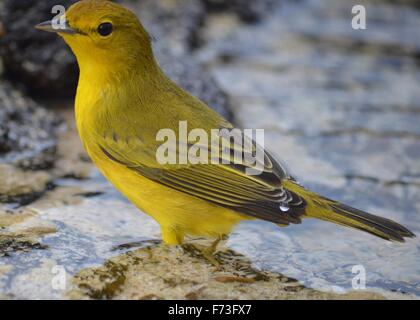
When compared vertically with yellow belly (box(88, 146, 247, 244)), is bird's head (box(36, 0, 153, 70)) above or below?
above

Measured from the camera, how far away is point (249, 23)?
371 inches

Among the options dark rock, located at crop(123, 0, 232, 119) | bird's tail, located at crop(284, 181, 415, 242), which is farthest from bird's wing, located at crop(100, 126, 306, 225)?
dark rock, located at crop(123, 0, 232, 119)

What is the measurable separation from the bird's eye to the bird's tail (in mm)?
1328

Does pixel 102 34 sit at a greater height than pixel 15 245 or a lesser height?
greater

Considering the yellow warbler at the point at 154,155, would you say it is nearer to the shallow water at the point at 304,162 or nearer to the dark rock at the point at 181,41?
the shallow water at the point at 304,162

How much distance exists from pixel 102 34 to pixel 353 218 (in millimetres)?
1648

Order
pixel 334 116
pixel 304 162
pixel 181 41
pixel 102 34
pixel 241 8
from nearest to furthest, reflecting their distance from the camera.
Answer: pixel 102 34 < pixel 304 162 < pixel 334 116 < pixel 181 41 < pixel 241 8

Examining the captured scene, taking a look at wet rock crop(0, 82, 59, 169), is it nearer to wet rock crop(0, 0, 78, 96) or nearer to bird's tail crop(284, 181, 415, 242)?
wet rock crop(0, 0, 78, 96)

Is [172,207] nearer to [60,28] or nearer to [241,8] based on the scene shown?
[60,28]

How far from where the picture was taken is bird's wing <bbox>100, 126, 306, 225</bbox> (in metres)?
4.11

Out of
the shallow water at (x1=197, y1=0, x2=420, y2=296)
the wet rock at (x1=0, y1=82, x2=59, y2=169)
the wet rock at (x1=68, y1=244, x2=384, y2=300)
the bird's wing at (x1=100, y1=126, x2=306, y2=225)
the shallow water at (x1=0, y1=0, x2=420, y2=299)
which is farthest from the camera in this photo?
the wet rock at (x1=0, y1=82, x2=59, y2=169)

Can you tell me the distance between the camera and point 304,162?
602cm

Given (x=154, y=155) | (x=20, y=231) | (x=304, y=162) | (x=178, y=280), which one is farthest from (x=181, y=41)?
(x=178, y=280)

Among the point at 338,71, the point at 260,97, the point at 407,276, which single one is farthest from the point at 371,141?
the point at 407,276
